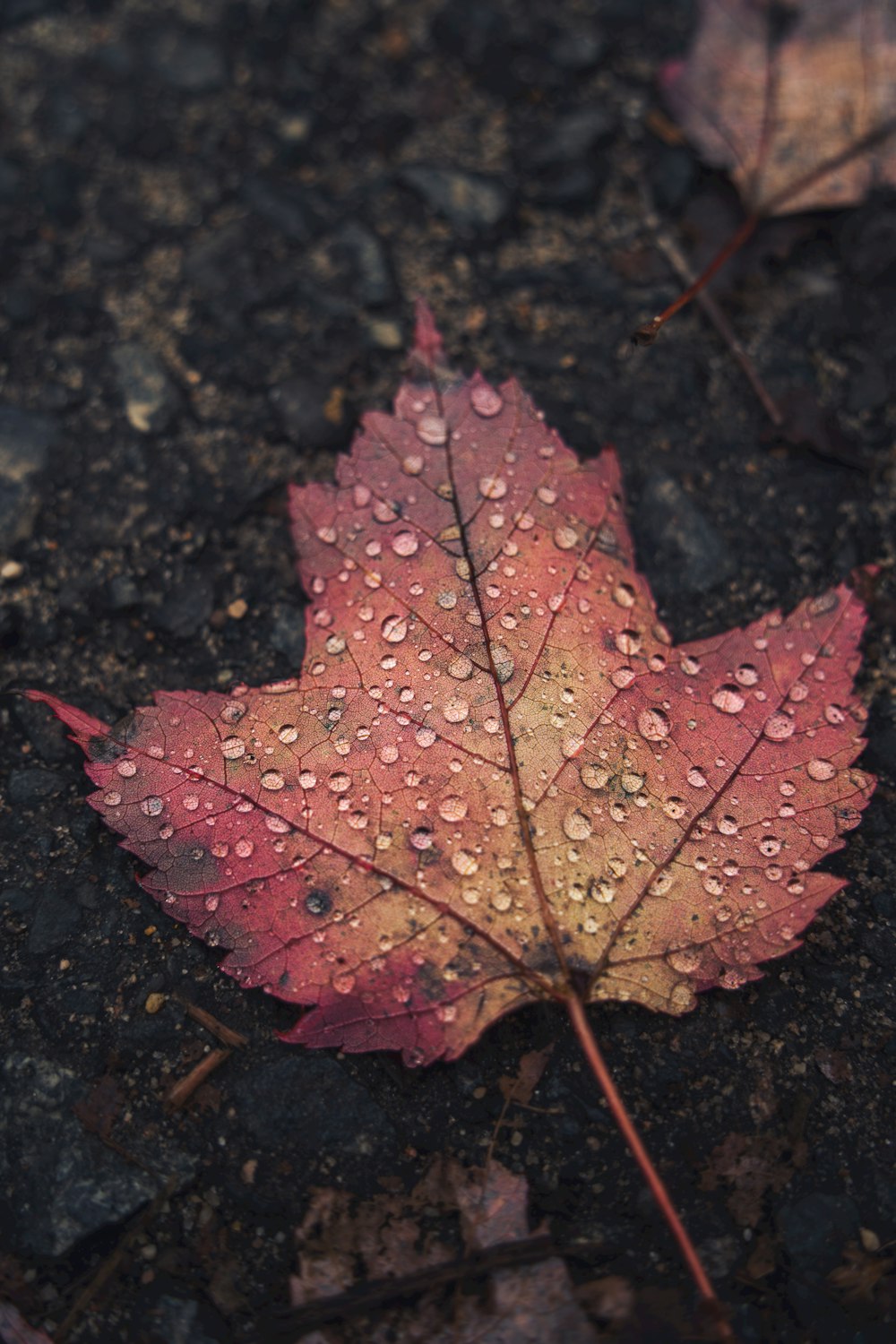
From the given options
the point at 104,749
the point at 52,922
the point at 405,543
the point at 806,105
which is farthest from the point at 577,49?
the point at 52,922

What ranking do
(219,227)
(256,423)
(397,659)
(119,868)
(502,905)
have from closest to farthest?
(502,905), (397,659), (119,868), (256,423), (219,227)

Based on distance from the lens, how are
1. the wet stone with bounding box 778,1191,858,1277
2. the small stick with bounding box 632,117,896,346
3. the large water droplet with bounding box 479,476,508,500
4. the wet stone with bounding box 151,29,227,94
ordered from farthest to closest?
1. the wet stone with bounding box 151,29,227,94
2. the small stick with bounding box 632,117,896,346
3. the large water droplet with bounding box 479,476,508,500
4. the wet stone with bounding box 778,1191,858,1277

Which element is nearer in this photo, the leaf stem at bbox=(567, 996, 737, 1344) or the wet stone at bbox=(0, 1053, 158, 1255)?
the leaf stem at bbox=(567, 996, 737, 1344)

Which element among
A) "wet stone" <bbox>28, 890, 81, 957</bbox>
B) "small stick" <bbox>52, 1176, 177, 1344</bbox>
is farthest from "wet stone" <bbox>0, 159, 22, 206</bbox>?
"small stick" <bbox>52, 1176, 177, 1344</bbox>

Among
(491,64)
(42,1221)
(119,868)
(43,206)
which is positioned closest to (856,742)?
(119,868)

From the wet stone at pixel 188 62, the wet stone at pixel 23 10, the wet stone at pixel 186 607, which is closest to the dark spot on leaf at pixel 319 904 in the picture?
the wet stone at pixel 186 607

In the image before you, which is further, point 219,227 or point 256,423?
point 219,227

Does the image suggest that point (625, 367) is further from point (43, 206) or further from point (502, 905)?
point (43, 206)

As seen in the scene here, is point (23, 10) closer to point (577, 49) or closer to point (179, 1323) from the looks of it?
point (577, 49)

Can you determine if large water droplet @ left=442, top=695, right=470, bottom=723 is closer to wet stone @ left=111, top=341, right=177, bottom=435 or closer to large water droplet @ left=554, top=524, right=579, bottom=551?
large water droplet @ left=554, top=524, right=579, bottom=551
